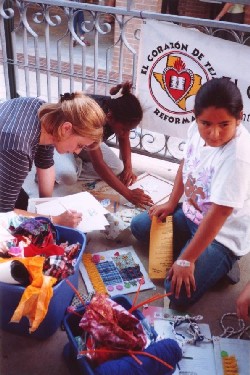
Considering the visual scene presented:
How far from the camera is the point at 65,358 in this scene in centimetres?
187

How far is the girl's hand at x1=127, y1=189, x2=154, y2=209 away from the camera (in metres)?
2.72

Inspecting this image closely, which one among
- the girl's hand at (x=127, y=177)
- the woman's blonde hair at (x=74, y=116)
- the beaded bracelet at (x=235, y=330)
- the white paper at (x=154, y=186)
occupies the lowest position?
the beaded bracelet at (x=235, y=330)

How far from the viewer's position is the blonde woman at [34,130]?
6.52ft

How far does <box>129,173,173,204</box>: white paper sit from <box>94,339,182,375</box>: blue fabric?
127 cm

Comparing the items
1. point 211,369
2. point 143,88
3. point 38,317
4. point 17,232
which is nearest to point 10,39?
point 143,88

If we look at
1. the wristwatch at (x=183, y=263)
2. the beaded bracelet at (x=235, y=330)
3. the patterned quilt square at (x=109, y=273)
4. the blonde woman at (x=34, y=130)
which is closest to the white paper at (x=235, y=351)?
the beaded bracelet at (x=235, y=330)

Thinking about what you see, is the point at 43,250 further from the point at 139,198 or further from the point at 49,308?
the point at 139,198

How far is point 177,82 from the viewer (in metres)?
2.84

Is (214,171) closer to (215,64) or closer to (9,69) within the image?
(215,64)

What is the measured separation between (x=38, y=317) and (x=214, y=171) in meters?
0.98

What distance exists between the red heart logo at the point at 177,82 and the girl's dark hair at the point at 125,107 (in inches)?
14.1

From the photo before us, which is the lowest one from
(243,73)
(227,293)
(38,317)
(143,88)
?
(227,293)

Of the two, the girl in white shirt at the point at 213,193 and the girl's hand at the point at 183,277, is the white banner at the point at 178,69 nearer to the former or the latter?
the girl in white shirt at the point at 213,193

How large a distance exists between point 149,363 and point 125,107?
1493 millimetres
